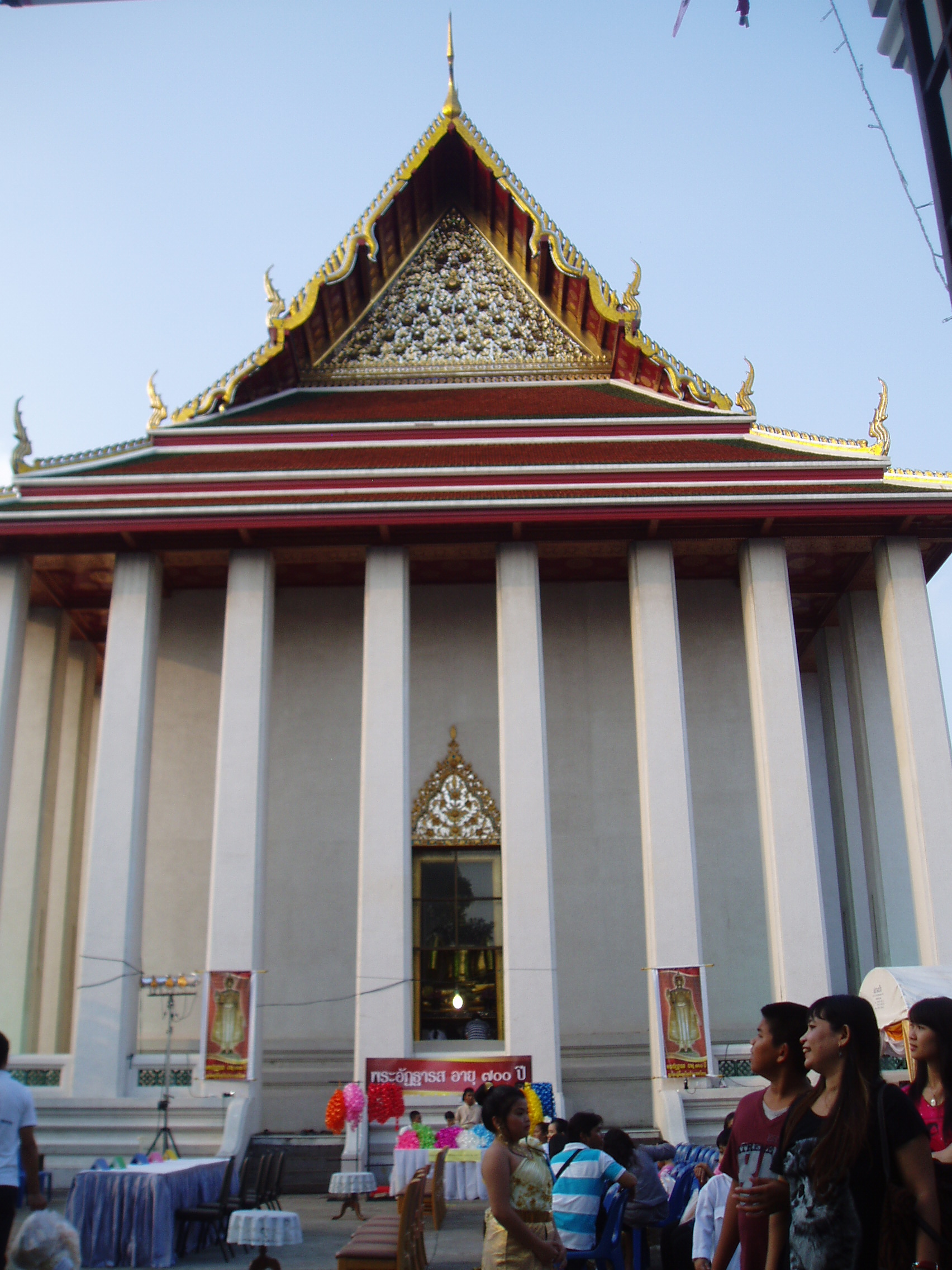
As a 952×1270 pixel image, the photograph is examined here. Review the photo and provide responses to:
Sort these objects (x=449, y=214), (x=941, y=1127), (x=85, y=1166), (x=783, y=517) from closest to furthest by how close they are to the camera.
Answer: (x=941, y=1127)
(x=85, y=1166)
(x=783, y=517)
(x=449, y=214)

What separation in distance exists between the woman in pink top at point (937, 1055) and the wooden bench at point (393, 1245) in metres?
2.55

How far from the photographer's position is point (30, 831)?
1207cm

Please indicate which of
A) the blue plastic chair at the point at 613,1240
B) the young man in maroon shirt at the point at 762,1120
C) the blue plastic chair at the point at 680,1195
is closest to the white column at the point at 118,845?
the blue plastic chair at the point at 680,1195

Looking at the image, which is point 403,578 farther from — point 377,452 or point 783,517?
point 783,517

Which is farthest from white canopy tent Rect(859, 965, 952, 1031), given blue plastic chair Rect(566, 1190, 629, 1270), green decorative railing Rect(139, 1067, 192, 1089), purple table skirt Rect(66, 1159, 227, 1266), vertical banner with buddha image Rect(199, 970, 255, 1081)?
green decorative railing Rect(139, 1067, 192, 1089)

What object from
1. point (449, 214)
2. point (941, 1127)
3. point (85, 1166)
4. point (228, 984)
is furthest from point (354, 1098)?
point (449, 214)

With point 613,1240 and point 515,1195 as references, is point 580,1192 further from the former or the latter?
point 515,1195

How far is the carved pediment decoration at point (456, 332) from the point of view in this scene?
563 inches

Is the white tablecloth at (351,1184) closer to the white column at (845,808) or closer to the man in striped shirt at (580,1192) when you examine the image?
the man in striped shirt at (580,1192)

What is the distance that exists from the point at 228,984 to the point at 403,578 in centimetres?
391

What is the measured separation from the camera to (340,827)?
12.4 meters

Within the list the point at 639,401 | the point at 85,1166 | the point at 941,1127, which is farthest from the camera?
the point at 639,401

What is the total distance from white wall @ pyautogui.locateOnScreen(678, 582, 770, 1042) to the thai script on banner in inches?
100

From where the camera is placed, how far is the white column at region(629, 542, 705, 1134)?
401 inches
